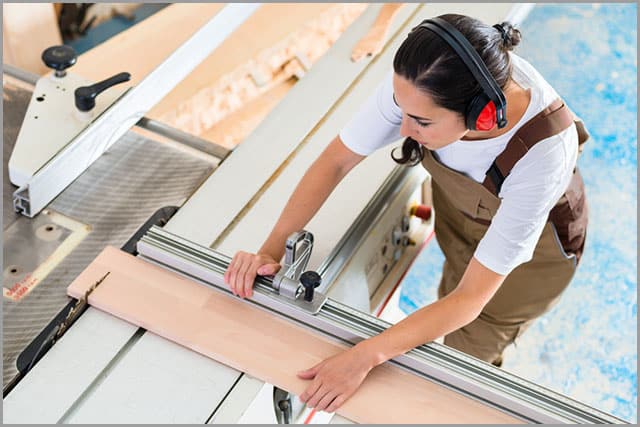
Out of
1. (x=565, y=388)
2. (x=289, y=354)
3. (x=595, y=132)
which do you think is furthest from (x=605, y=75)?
(x=289, y=354)

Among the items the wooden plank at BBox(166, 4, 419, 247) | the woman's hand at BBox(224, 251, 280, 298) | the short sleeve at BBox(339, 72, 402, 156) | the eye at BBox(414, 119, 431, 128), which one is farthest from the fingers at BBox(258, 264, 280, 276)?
the eye at BBox(414, 119, 431, 128)

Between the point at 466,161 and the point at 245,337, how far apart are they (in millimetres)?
578

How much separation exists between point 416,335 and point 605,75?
2512 mm

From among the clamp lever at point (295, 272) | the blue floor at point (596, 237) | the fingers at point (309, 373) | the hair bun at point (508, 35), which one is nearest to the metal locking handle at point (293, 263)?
the clamp lever at point (295, 272)

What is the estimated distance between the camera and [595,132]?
3461 millimetres

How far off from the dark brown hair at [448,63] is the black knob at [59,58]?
0.97 metres

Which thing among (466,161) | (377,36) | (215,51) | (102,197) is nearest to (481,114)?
(466,161)

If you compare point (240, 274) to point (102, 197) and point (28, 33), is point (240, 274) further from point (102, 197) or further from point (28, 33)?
point (28, 33)

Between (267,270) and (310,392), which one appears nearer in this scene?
(310,392)

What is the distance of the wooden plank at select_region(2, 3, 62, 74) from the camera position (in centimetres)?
308

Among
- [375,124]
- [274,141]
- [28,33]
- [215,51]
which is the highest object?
[215,51]

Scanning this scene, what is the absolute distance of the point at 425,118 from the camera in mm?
1483

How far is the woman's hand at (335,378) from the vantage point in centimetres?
153

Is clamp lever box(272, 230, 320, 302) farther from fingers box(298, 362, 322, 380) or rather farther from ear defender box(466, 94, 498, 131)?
ear defender box(466, 94, 498, 131)
